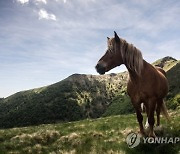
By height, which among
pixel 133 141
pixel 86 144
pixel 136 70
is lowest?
pixel 86 144

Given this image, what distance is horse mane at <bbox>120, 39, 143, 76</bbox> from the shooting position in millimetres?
10008

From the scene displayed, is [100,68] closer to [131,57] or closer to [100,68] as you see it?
[100,68]

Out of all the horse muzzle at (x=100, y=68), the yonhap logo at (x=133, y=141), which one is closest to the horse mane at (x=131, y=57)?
the horse muzzle at (x=100, y=68)

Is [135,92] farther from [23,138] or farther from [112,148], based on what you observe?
[23,138]

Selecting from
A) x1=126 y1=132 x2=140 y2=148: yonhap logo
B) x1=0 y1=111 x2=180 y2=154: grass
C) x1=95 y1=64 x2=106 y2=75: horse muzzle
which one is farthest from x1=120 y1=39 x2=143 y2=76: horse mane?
x1=0 y1=111 x2=180 y2=154: grass

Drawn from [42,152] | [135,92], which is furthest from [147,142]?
[42,152]

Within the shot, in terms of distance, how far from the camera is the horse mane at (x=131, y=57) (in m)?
10.0

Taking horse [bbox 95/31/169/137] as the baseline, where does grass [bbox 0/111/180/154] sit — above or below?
below

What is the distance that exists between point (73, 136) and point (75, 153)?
15.5 ft

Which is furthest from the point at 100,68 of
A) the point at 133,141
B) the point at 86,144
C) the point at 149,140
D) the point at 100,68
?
the point at 86,144

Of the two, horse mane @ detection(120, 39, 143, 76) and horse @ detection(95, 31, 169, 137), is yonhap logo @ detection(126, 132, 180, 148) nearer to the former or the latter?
horse @ detection(95, 31, 169, 137)

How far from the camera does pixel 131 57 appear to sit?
10.1m

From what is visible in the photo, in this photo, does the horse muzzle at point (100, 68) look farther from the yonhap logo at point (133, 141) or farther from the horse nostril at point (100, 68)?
the yonhap logo at point (133, 141)

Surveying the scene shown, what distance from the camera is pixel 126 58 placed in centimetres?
1011
